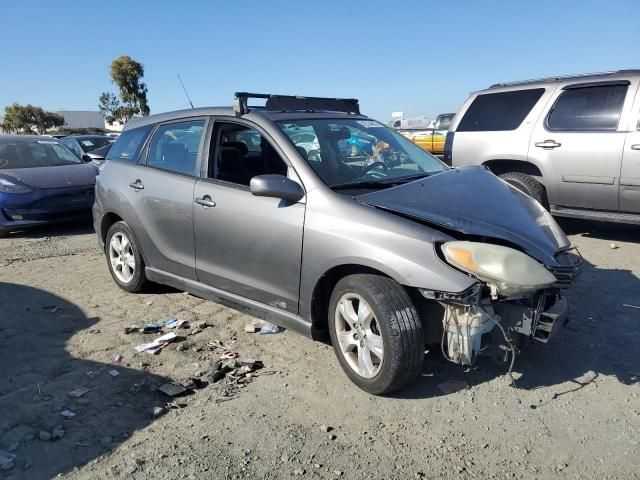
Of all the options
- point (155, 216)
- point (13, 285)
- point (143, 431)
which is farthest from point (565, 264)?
point (13, 285)

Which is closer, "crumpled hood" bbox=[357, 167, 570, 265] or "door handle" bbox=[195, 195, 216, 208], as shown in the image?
"crumpled hood" bbox=[357, 167, 570, 265]

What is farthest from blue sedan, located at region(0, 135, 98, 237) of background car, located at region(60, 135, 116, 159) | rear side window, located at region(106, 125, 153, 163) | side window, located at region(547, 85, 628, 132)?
side window, located at region(547, 85, 628, 132)

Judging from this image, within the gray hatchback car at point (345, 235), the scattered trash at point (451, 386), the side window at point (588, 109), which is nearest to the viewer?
the gray hatchback car at point (345, 235)

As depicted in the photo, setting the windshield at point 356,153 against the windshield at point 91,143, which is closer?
the windshield at point 356,153

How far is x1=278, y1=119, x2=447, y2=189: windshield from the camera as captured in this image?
379cm

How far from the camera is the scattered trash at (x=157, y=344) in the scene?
13.2ft

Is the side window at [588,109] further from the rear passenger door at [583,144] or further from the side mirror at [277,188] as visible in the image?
the side mirror at [277,188]

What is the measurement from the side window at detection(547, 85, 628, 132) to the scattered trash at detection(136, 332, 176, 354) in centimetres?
542

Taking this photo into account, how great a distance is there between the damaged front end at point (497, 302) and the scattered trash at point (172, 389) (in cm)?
169

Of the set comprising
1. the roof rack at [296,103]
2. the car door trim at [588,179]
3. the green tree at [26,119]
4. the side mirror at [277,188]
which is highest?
the roof rack at [296,103]

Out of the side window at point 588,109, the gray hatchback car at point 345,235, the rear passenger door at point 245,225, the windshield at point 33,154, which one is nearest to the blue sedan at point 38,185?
the windshield at point 33,154

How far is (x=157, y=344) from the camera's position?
13.6 ft

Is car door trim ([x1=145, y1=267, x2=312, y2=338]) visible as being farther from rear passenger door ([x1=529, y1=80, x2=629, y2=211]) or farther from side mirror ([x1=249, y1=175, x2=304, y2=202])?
rear passenger door ([x1=529, y1=80, x2=629, y2=211])

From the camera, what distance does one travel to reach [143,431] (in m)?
3.00
